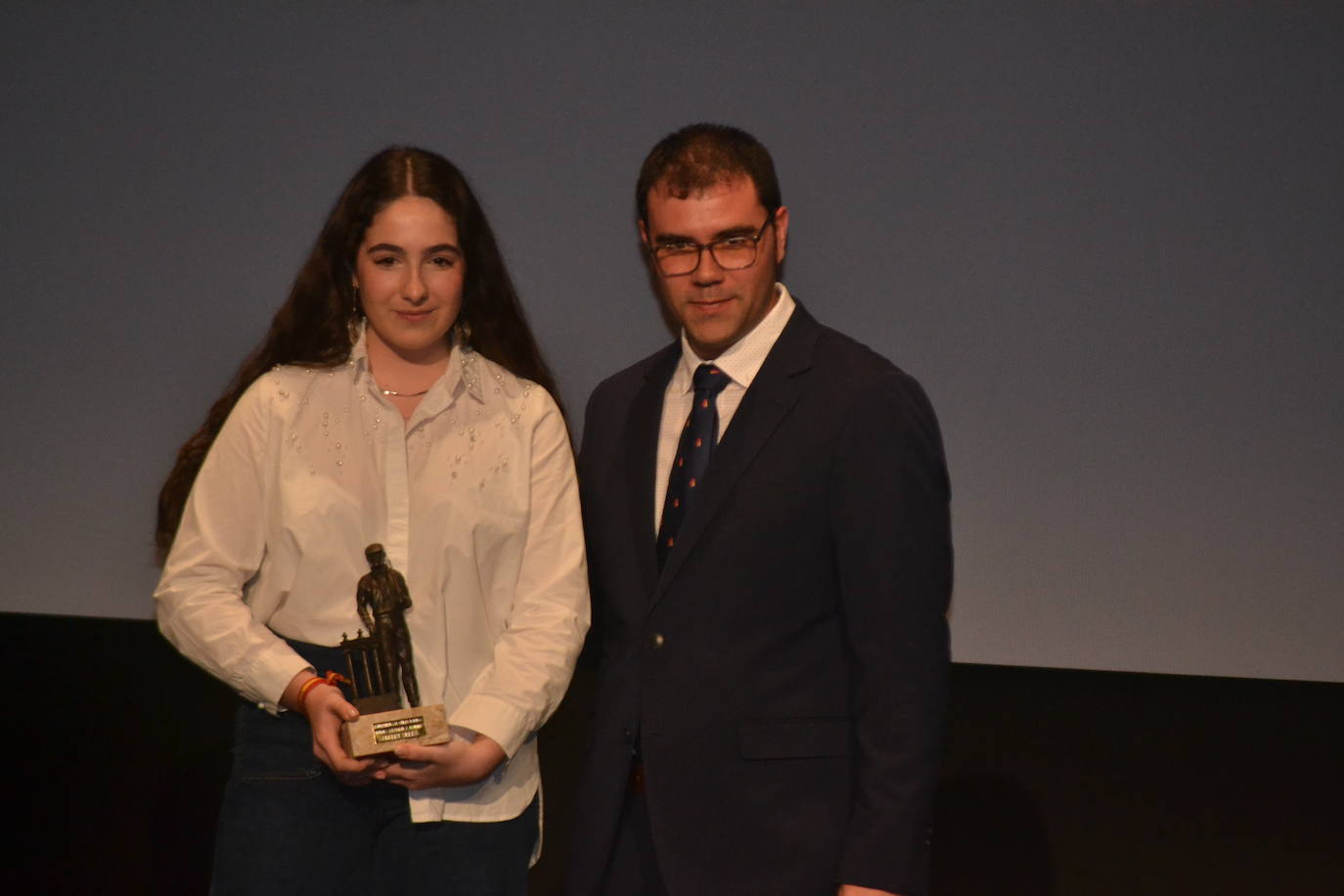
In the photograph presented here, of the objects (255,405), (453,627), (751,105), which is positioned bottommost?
(453,627)

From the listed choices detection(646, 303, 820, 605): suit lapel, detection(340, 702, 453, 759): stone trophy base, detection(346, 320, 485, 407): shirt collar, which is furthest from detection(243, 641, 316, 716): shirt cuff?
detection(646, 303, 820, 605): suit lapel

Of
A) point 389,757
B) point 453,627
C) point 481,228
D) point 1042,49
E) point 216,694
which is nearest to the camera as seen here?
point 389,757

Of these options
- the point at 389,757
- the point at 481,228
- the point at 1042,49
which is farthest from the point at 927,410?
the point at 1042,49

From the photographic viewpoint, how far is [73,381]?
3.49 m

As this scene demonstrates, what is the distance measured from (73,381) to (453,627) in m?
1.92

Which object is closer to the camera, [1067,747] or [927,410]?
[927,410]

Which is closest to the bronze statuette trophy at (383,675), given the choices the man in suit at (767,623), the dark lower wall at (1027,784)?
the man in suit at (767,623)

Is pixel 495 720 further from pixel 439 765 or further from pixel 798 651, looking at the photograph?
pixel 798 651

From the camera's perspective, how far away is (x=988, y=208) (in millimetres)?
3152

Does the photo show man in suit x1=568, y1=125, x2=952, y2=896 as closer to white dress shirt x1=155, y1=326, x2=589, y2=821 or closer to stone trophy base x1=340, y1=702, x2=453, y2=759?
white dress shirt x1=155, y1=326, x2=589, y2=821

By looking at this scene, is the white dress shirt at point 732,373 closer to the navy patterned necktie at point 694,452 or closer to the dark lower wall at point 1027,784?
the navy patterned necktie at point 694,452

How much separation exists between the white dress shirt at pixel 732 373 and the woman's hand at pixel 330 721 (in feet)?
1.86

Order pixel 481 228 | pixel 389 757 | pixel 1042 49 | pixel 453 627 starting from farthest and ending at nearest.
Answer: pixel 1042 49 < pixel 481 228 < pixel 453 627 < pixel 389 757

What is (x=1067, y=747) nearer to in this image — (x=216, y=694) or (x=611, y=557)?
(x=611, y=557)
